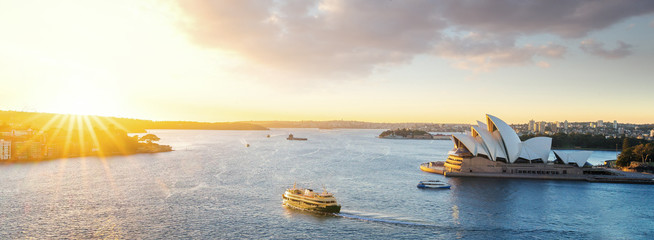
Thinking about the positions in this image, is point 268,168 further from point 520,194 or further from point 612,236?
point 612,236

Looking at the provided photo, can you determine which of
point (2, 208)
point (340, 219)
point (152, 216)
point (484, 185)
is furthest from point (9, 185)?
point (484, 185)

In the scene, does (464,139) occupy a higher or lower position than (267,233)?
higher

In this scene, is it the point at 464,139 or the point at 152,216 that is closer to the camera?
the point at 152,216

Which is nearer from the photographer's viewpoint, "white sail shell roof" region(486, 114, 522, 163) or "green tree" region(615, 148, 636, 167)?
"white sail shell roof" region(486, 114, 522, 163)

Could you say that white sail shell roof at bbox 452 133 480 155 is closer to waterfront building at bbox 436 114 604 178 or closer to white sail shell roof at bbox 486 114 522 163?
waterfront building at bbox 436 114 604 178

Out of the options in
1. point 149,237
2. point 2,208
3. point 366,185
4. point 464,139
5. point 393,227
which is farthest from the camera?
point 464,139

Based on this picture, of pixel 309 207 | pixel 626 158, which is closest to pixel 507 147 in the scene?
pixel 626 158

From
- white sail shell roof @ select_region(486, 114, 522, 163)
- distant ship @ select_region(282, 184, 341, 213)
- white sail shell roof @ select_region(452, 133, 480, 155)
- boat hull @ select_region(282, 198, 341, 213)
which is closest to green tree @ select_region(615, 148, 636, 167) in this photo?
white sail shell roof @ select_region(486, 114, 522, 163)
